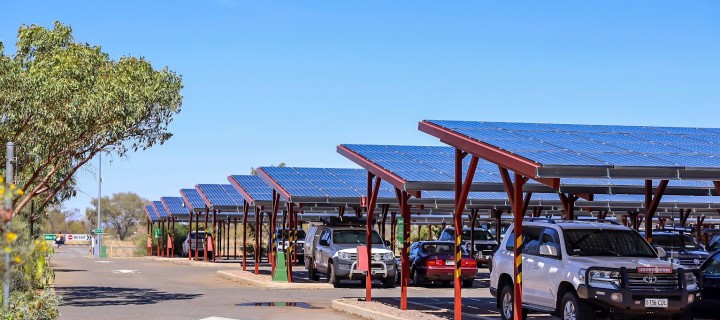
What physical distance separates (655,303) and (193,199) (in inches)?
1742

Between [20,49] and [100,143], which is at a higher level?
[20,49]

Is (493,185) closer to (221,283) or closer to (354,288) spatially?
(354,288)

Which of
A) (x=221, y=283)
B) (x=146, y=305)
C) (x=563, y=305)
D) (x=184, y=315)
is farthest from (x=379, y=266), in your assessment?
(x=563, y=305)

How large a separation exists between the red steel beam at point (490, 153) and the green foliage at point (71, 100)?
28.7 ft

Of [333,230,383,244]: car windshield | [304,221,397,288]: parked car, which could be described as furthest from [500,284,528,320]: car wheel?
[333,230,383,244]: car windshield

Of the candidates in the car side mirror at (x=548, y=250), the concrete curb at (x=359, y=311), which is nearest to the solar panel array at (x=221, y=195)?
the concrete curb at (x=359, y=311)

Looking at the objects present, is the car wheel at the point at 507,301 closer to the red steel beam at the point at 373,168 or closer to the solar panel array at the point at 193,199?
the red steel beam at the point at 373,168

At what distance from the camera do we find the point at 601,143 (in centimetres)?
2059

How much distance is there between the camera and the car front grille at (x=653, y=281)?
17.4 metres

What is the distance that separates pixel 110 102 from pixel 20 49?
321 cm

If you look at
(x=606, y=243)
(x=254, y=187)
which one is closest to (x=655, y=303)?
(x=606, y=243)

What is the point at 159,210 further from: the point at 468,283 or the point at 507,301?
the point at 507,301

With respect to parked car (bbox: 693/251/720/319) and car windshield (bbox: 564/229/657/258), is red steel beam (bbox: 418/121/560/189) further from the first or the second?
parked car (bbox: 693/251/720/319)

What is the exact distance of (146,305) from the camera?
26.5 metres
